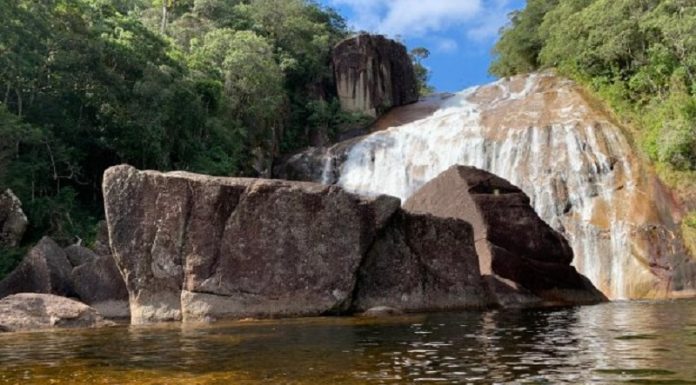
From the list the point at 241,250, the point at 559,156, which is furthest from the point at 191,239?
the point at 559,156

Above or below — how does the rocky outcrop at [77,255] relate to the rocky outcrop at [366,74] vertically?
below

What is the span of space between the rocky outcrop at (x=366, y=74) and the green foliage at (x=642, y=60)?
11.8 meters

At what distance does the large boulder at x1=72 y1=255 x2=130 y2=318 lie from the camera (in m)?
18.2

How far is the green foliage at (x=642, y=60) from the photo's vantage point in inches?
1286

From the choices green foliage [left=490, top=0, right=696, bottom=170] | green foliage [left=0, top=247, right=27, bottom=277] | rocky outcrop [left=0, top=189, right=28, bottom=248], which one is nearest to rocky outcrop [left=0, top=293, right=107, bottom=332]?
green foliage [left=0, top=247, right=27, bottom=277]

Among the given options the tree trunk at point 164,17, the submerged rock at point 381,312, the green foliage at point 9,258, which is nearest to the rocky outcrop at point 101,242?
the green foliage at point 9,258

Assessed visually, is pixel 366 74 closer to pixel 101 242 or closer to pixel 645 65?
pixel 645 65

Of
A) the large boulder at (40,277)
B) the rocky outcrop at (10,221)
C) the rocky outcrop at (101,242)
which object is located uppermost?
the rocky outcrop at (10,221)

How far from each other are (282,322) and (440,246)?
487 cm

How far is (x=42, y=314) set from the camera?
1534cm

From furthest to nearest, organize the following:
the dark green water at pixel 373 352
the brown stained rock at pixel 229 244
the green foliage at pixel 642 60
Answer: the green foliage at pixel 642 60 < the brown stained rock at pixel 229 244 < the dark green water at pixel 373 352

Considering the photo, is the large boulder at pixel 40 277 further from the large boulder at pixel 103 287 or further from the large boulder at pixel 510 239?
the large boulder at pixel 510 239

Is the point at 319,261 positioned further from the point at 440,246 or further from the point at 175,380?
the point at 175,380

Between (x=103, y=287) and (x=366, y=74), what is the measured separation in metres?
36.3
